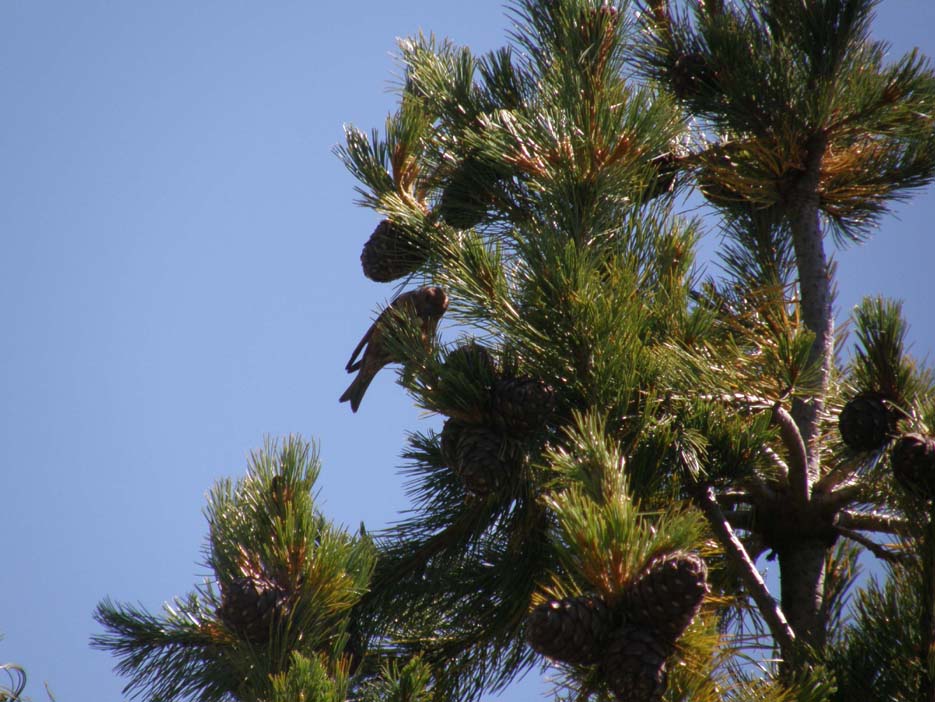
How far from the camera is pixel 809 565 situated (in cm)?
189

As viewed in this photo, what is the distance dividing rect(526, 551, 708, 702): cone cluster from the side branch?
0.40m

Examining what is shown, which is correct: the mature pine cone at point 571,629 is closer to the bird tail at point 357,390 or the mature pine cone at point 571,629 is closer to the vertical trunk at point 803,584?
the vertical trunk at point 803,584

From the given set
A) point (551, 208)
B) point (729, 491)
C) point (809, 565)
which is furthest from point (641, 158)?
point (809, 565)

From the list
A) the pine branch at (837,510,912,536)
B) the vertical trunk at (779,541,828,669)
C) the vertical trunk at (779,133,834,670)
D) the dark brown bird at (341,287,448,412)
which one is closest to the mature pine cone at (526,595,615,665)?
the vertical trunk at (779,133,834,670)

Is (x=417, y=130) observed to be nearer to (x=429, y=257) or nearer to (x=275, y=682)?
(x=429, y=257)

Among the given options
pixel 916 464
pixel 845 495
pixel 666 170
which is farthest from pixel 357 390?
pixel 916 464

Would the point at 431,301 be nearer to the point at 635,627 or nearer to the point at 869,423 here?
the point at 869,423

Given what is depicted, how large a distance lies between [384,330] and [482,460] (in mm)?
303

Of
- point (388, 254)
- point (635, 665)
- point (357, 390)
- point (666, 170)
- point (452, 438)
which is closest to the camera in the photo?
point (635, 665)

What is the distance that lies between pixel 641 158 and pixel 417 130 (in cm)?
49

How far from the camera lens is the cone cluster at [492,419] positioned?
5.06 feet

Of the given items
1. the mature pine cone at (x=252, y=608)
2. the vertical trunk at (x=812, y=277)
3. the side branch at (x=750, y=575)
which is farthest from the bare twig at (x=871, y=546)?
the mature pine cone at (x=252, y=608)

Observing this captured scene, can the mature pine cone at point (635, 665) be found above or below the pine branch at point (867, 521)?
below

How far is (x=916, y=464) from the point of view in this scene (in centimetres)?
158
